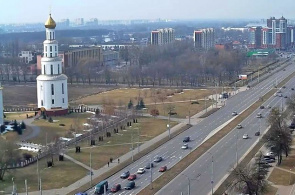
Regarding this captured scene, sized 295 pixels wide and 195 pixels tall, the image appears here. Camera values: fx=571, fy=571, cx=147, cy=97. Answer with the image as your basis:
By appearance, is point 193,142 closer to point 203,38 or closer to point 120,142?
point 120,142

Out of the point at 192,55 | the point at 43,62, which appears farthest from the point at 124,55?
the point at 43,62

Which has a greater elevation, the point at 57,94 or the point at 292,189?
the point at 57,94

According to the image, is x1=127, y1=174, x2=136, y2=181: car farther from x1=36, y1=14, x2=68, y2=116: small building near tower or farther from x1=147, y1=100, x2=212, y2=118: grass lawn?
x1=147, y1=100, x2=212, y2=118: grass lawn

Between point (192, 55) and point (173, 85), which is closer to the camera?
point (173, 85)

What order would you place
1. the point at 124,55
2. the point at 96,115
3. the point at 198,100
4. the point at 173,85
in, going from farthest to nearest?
the point at 124,55 → the point at 173,85 → the point at 198,100 → the point at 96,115

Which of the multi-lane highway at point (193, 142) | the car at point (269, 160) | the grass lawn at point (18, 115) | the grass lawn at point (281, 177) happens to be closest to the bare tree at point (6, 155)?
the multi-lane highway at point (193, 142)

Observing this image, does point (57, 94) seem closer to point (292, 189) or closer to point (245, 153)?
point (245, 153)

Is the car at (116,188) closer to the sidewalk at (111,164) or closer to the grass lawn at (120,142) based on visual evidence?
the sidewalk at (111,164)
